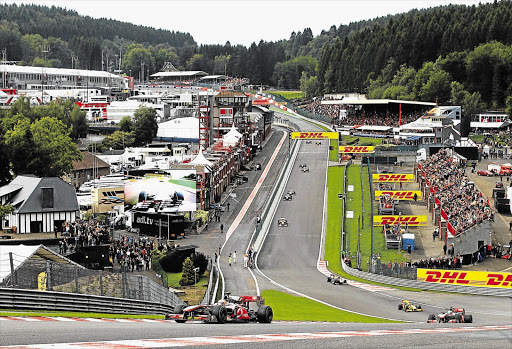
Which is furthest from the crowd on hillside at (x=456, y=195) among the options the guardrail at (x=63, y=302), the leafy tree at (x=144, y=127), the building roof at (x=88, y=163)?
the leafy tree at (x=144, y=127)

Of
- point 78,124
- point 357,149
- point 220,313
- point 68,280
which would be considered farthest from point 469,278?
point 78,124

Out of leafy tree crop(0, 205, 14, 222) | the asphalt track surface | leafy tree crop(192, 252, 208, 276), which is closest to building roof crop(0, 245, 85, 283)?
the asphalt track surface

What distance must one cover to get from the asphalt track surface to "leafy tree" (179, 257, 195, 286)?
3.09m

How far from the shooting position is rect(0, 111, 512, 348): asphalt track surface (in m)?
17.4

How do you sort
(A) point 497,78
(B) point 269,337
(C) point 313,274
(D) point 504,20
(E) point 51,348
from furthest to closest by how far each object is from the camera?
(D) point 504,20 < (A) point 497,78 < (C) point 313,274 < (B) point 269,337 < (E) point 51,348

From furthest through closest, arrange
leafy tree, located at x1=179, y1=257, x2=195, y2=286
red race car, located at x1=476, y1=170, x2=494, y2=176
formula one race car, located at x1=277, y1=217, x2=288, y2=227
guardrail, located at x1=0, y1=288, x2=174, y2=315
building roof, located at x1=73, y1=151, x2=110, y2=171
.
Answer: building roof, located at x1=73, y1=151, x2=110, y2=171, red race car, located at x1=476, y1=170, x2=494, y2=176, formula one race car, located at x1=277, y1=217, x2=288, y2=227, leafy tree, located at x1=179, y1=257, x2=195, y2=286, guardrail, located at x1=0, y1=288, x2=174, y2=315

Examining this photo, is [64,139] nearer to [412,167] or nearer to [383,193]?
[383,193]

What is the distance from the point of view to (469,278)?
47.4 metres

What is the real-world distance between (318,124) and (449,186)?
3175 inches

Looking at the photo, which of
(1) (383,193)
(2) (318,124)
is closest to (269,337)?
(1) (383,193)

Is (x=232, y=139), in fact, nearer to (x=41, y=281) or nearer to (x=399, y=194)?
(x=399, y=194)

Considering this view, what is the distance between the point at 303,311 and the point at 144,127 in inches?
4019

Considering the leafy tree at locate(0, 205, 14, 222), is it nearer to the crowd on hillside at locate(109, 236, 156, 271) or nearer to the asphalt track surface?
the crowd on hillside at locate(109, 236, 156, 271)

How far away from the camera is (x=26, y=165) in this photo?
3108 inches
